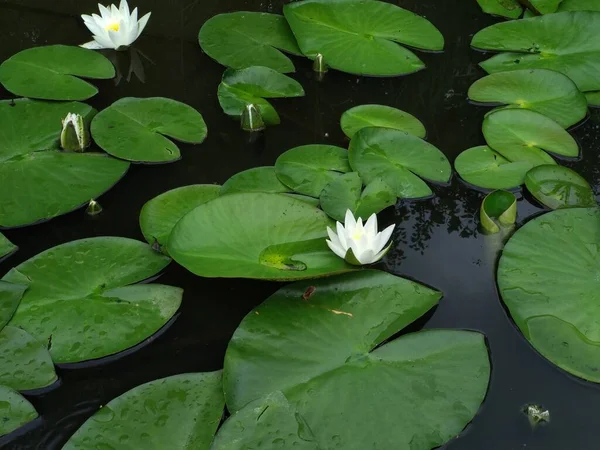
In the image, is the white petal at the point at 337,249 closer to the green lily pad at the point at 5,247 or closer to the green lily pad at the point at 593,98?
the green lily pad at the point at 5,247

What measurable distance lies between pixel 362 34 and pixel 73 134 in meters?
1.48

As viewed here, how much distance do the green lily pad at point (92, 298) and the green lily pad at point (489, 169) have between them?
4.00ft

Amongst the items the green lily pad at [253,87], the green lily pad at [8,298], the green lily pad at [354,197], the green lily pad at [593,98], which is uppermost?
the green lily pad at [253,87]

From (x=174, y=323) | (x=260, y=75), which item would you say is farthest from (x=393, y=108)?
(x=174, y=323)

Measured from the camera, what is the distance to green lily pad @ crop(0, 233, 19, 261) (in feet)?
7.14

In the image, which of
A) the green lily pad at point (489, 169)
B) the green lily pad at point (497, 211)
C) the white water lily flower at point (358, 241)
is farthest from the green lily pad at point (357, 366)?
the green lily pad at point (489, 169)

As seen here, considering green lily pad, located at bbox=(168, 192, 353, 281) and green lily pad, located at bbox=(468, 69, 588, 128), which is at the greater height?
green lily pad, located at bbox=(468, 69, 588, 128)

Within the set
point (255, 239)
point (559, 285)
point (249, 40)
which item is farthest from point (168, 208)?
point (559, 285)

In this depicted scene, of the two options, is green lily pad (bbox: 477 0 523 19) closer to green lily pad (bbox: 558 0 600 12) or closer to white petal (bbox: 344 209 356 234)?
green lily pad (bbox: 558 0 600 12)

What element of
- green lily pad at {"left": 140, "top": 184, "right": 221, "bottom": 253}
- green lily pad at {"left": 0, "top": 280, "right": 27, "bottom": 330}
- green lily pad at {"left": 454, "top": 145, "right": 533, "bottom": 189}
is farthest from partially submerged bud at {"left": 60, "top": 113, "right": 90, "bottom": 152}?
green lily pad at {"left": 454, "top": 145, "right": 533, "bottom": 189}

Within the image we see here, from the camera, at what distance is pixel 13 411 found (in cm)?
174

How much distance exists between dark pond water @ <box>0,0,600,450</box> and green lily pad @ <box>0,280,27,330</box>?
0.16 meters

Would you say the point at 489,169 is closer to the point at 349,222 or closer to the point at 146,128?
the point at 349,222

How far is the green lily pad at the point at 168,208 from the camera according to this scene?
7.31 feet
